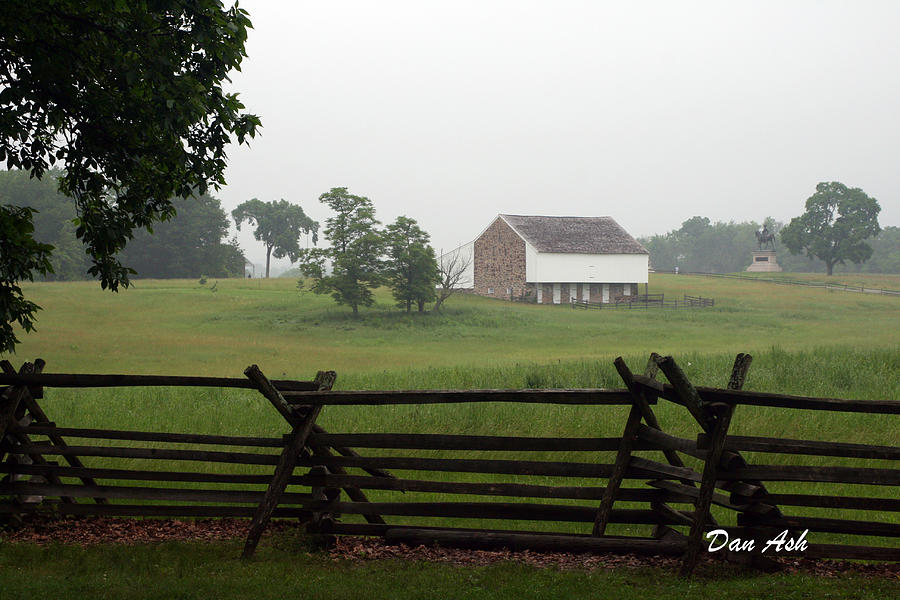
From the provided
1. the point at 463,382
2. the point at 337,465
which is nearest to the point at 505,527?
the point at 337,465

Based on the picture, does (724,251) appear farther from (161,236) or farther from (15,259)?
(15,259)

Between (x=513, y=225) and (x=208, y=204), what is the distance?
120 feet

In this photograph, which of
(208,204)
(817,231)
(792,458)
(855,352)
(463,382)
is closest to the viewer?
(792,458)

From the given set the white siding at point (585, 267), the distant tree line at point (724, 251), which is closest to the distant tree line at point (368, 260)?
the white siding at point (585, 267)

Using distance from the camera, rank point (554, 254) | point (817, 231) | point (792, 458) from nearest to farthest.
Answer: point (792, 458) < point (554, 254) < point (817, 231)

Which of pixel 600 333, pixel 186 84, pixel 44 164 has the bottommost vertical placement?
pixel 600 333

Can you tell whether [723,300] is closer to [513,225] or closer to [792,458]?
[513,225]

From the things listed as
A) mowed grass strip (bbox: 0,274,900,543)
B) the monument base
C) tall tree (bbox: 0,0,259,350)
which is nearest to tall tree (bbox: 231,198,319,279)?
mowed grass strip (bbox: 0,274,900,543)

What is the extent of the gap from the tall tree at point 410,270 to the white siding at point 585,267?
12.5 metres

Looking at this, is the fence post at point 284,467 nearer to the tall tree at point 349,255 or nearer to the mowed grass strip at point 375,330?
the mowed grass strip at point 375,330

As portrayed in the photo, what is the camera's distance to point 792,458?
11812 millimetres

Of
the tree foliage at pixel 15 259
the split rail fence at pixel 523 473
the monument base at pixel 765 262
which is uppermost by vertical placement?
the monument base at pixel 765 262

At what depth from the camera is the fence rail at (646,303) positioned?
61.2 m

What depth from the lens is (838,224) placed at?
90.8 metres
